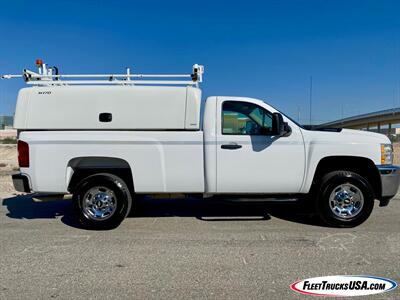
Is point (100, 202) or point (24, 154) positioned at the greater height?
point (24, 154)

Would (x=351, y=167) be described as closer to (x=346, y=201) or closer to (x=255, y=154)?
(x=346, y=201)

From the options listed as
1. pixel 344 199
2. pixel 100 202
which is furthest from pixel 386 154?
pixel 100 202

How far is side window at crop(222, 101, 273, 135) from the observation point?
483 cm

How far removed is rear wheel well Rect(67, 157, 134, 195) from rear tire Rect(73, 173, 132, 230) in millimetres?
138

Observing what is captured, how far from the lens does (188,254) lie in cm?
382

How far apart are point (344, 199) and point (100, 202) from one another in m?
3.97

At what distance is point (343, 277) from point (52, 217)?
490cm

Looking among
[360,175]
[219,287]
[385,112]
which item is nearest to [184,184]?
[219,287]

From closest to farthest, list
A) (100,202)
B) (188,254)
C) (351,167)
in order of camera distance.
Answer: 1. (188,254)
2. (100,202)
3. (351,167)

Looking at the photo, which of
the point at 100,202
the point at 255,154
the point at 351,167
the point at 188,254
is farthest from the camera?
the point at 351,167

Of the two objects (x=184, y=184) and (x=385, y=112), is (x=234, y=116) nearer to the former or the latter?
(x=184, y=184)

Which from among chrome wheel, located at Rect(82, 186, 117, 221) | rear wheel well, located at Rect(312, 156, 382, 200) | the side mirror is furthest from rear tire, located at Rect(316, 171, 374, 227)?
chrome wheel, located at Rect(82, 186, 117, 221)

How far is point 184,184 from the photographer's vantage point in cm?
482

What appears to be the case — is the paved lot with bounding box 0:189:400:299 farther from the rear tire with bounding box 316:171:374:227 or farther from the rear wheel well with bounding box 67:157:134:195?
the rear wheel well with bounding box 67:157:134:195
